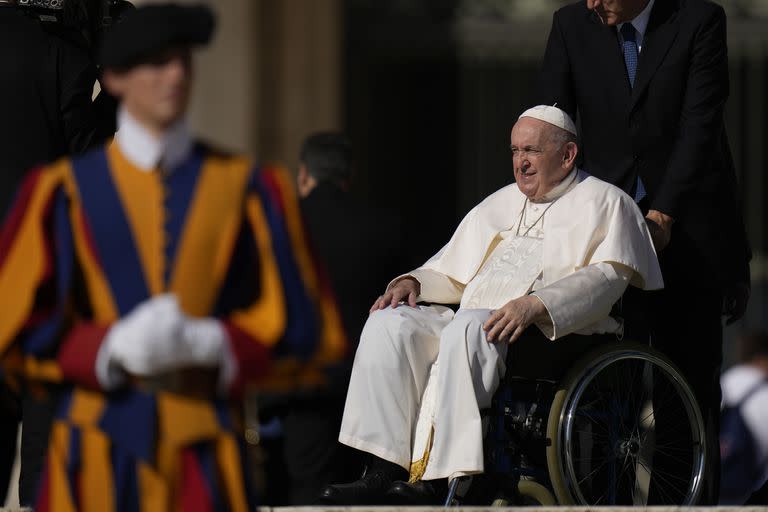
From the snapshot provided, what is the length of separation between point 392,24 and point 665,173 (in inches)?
253

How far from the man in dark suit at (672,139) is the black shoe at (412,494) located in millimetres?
1033

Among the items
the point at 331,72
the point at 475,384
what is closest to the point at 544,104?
the point at 475,384

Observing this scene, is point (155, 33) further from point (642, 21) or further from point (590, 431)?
point (642, 21)

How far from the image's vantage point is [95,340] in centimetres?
312

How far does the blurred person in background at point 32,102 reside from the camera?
4836 mm

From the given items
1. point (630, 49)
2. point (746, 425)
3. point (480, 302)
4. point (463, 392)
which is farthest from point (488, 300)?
point (746, 425)

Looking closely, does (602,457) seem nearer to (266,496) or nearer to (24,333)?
(266,496)

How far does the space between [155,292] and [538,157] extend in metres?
2.84

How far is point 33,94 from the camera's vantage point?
486 cm

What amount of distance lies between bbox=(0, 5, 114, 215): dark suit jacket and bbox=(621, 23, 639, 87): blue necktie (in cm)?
196

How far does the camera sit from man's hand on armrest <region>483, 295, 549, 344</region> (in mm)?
5418

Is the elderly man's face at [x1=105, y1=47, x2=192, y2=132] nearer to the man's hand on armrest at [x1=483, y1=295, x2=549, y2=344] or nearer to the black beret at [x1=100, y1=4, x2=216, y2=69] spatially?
the black beret at [x1=100, y1=4, x2=216, y2=69]

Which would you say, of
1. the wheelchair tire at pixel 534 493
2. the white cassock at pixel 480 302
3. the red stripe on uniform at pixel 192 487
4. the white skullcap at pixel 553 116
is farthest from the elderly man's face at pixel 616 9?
the red stripe on uniform at pixel 192 487

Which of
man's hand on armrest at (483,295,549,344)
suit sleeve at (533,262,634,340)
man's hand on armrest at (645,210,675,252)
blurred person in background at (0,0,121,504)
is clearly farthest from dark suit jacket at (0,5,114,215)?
man's hand on armrest at (645,210,675,252)
